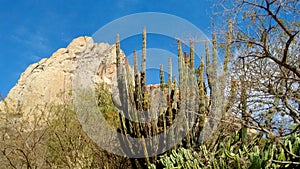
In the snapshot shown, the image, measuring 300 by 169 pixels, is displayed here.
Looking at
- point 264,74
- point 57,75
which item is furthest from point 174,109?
point 57,75

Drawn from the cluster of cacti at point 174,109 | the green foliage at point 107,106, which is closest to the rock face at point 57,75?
the green foliage at point 107,106

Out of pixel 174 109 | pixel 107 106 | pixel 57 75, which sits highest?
pixel 57 75

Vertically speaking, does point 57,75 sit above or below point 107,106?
above

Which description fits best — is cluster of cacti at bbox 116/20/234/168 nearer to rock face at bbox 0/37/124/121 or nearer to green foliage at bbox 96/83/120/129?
green foliage at bbox 96/83/120/129

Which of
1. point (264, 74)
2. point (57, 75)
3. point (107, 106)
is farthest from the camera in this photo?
point (57, 75)

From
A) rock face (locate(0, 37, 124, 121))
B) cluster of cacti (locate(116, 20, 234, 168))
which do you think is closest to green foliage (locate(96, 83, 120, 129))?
rock face (locate(0, 37, 124, 121))

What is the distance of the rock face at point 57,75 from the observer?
35.1 feet

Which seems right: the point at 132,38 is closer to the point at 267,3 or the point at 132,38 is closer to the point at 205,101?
the point at 205,101

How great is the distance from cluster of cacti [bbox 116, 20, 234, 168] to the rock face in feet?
11.8

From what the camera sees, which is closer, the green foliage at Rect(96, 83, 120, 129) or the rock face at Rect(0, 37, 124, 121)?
the green foliage at Rect(96, 83, 120, 129)

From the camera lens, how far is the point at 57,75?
98.6ft

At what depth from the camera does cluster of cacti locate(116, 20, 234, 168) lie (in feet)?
22.8

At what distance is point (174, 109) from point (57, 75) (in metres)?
24.1

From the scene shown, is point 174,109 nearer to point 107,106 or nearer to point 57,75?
point 107,106
